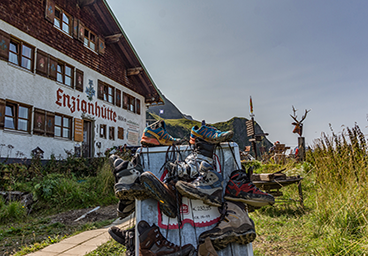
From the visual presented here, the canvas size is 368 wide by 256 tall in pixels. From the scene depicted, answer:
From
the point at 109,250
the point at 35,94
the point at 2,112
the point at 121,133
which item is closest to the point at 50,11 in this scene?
the point at 35,94

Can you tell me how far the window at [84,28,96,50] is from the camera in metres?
12.2

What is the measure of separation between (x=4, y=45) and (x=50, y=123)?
2.99 metres

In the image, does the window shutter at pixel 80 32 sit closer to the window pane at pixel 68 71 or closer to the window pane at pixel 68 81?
the window pane at pixel 68 71

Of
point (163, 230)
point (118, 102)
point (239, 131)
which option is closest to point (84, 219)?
point (163, 230)

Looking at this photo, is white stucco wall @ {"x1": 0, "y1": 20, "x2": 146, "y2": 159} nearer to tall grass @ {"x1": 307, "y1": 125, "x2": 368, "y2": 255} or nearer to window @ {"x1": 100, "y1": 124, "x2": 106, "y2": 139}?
window @ {"x1": 100, "y1": 124, "x2": 106, "y2": 139}

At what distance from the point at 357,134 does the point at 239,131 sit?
76.2 m

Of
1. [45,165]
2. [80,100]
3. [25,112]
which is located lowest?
[45,165]

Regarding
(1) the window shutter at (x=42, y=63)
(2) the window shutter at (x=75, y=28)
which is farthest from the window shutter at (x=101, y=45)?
(1) the window shutter at (x=42, y=63)

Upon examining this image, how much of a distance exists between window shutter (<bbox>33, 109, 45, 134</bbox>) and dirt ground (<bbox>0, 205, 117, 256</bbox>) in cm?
437

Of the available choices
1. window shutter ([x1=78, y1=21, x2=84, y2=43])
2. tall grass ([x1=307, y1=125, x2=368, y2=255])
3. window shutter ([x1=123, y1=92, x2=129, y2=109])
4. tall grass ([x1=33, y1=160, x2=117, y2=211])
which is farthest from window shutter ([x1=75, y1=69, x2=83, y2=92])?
tall grass ([x1=307, y1=125, x2=368, y2=255])

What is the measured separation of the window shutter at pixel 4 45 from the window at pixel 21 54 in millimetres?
319

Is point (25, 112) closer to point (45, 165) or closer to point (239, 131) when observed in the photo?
point (45, 165)

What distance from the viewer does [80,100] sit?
444 inches

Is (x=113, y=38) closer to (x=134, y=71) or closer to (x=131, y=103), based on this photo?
(x=134, y=71)
